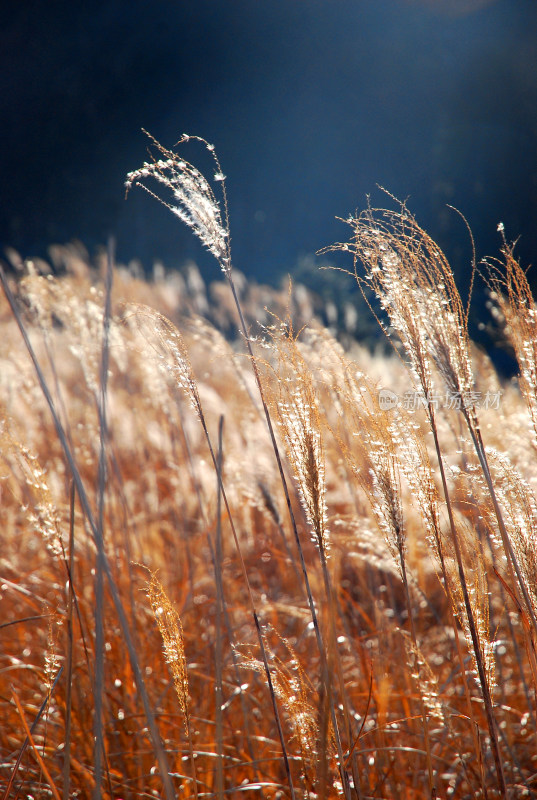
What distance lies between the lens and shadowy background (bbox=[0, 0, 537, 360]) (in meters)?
6.84

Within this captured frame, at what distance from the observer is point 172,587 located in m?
2.07

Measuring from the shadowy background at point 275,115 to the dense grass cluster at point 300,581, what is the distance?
5.78 ft

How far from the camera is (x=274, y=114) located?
402 inches

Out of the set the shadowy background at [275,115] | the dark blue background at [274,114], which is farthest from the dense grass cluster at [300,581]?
the dark blue background at [274,114]

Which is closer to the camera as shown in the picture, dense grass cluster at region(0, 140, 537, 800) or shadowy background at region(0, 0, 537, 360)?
dense grass cluster at region(0, 140, 537, 800)

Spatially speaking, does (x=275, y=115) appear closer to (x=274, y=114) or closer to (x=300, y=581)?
(x=274, y=114)

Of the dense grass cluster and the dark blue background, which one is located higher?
the dark blue background

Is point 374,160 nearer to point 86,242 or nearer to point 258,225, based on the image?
point 258,225

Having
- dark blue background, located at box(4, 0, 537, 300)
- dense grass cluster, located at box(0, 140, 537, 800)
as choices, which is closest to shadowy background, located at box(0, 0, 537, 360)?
dark blue background, located at box(4, 0, 537, 300)

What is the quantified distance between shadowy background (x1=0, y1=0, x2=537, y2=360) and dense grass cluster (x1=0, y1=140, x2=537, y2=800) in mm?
1761

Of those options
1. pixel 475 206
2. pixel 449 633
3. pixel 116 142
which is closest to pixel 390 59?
pixel 475 206

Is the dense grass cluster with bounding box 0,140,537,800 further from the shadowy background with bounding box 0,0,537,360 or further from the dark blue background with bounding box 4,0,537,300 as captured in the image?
the dark blue background with bounding box 4,0,537,300

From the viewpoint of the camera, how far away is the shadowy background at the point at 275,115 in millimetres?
6836

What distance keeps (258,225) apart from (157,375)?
33.4 feet
